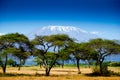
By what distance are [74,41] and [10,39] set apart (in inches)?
229

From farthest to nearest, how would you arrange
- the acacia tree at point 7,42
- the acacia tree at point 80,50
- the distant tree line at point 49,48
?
the acacia tree at point 80,50
the distant tree line at point 49,48
the acacia tree at point 7,42

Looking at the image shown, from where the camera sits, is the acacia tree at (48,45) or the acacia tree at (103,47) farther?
the acacia tree at (103,47)

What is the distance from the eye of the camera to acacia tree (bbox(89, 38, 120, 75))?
79.9 ft

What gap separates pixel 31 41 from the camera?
78.5ft

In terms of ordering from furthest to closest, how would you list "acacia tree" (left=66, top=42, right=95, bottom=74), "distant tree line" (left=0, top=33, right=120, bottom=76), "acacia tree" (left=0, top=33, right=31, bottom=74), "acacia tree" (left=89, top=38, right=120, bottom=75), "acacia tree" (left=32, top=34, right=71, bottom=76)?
1. "acacia tree" (left=89, top=38, right=120, bottom=75)
2. "acacia tree" (left=66, top=42, right=95, bottom=74)
3. "acacia tree" (left=32, top=34, right=71, bottom=76)
4. "distant tree line" (left=0, top=33, right=120, bottom=76)
5. "acacia tree" (left=0, top=33, right=31, bottom=74)

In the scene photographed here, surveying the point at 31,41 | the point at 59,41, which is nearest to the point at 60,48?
the point at 59,41

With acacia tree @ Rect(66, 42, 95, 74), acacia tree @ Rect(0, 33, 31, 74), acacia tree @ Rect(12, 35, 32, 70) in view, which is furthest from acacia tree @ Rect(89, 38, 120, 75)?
acacia tree @ Rect(0, 33, 31, 74)

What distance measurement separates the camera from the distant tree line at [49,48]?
73.7 ft

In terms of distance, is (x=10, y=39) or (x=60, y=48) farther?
(x=60, y=48)

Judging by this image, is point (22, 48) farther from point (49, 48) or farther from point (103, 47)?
point (103, 47)

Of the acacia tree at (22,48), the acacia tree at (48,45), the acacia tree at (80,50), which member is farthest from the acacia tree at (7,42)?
the acacia tree at (80,50)

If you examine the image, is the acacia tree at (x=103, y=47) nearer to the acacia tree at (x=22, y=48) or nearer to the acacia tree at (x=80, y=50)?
the acacia tree at (x=80, y=50)

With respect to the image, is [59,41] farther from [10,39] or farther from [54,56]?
[10,39]

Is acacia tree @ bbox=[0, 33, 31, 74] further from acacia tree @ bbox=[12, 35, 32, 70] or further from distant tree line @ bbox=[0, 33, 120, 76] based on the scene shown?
acacia tree @ bbox=[12, 35, 32, 70]
